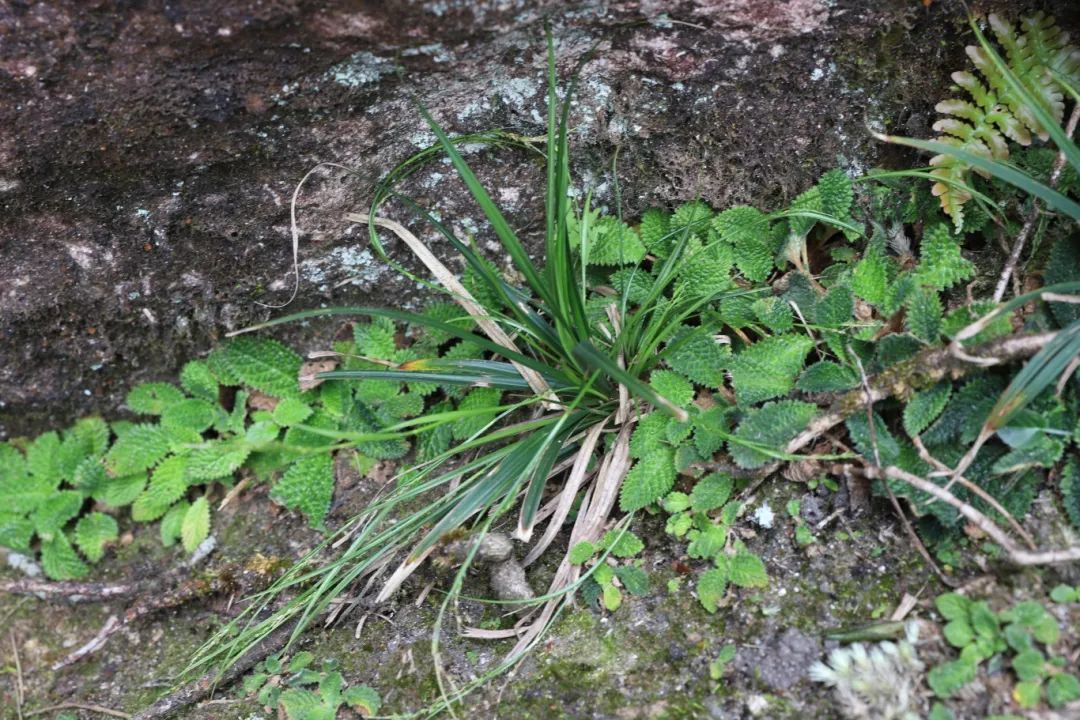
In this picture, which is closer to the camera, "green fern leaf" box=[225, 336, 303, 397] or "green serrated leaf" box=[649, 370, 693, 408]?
"green serrated leaf" box=[649, 370, 693, 408]

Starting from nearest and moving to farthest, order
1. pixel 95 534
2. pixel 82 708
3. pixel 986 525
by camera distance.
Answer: pixel 986 525 < pixel 82 708 < pixel 95 534

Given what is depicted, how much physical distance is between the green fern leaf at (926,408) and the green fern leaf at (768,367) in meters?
0.26

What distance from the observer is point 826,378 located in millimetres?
1710

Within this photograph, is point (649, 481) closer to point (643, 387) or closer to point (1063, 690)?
point (643, 387)

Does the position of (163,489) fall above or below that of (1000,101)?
below

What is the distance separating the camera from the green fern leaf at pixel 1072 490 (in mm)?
1475

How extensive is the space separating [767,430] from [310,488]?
4.07ft

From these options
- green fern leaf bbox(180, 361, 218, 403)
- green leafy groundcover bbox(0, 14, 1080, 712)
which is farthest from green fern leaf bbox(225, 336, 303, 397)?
green fern leaf bbox(180, 361, 218, 403)

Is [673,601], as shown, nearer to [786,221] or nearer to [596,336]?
[596,336]

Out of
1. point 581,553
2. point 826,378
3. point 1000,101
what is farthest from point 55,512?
point 1000,101

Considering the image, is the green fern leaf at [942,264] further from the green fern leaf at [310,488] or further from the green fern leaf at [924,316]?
the green fern leaf at [310,488]

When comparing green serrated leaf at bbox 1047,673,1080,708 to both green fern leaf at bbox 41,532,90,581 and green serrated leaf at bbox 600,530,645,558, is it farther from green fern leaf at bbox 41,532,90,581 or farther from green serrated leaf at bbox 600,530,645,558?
green fern leaf at bbox 41,532,90,581

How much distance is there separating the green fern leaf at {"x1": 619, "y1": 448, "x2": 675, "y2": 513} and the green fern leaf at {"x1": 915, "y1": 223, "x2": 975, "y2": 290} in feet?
2.38

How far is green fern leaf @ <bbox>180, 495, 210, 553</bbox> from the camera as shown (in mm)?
2232
